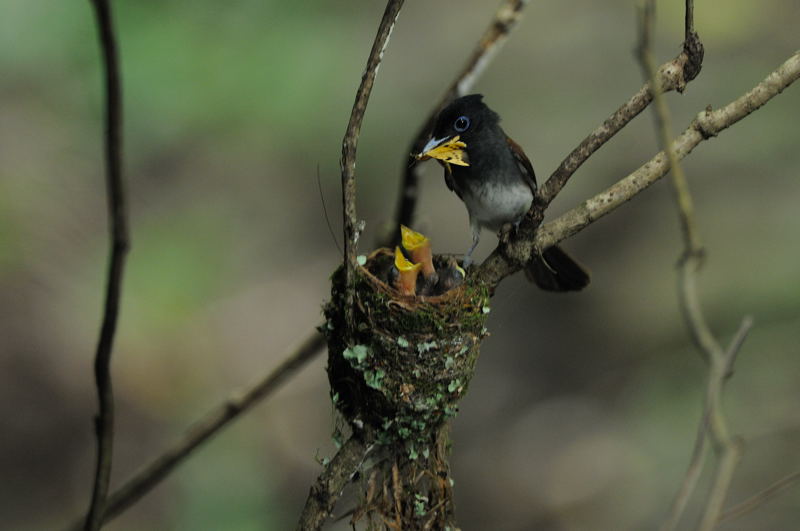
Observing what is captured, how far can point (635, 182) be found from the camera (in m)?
2.47

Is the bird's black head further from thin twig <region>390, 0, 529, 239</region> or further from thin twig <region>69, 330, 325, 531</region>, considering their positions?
thin twig <region>69, 330, 325, 531</region>

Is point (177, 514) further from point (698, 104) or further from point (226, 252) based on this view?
point (698, 104)

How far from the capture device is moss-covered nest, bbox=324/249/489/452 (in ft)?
8.69

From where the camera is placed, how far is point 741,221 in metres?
6.68

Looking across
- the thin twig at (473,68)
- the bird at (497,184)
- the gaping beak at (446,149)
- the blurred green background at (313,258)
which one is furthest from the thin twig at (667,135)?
the blurred green background at (313,258)

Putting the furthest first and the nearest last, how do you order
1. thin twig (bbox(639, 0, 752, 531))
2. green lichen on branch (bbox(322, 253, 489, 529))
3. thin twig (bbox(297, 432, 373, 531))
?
green lichen on branch (bbox(322, 253, 489, 529)) → thin twig (bbox(297, 432, 373, 531)) → thin twig (bbox(639, 0, 752, 531))

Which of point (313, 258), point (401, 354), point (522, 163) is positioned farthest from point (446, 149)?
point (313, 258)

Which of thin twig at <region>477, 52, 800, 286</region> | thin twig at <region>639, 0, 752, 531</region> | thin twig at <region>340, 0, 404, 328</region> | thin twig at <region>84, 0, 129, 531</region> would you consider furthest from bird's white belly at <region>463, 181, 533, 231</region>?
thin twig at <region>84, 0, 129, 531</region>

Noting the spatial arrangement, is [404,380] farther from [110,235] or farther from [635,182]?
[110,235]

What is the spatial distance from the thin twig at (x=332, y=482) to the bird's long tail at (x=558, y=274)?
4.77 feet

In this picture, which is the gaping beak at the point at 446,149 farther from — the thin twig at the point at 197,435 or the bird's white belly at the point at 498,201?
the thin twig at the point at 197,435

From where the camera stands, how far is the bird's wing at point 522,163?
3856mm

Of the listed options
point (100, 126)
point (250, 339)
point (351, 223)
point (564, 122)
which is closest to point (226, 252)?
point (250, 339)

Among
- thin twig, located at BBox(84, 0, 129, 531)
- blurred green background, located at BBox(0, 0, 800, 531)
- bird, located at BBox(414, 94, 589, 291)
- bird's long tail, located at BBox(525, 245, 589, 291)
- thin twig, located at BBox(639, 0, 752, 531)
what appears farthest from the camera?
blurred green background, located at BBox(0, 0, 800, 531)
